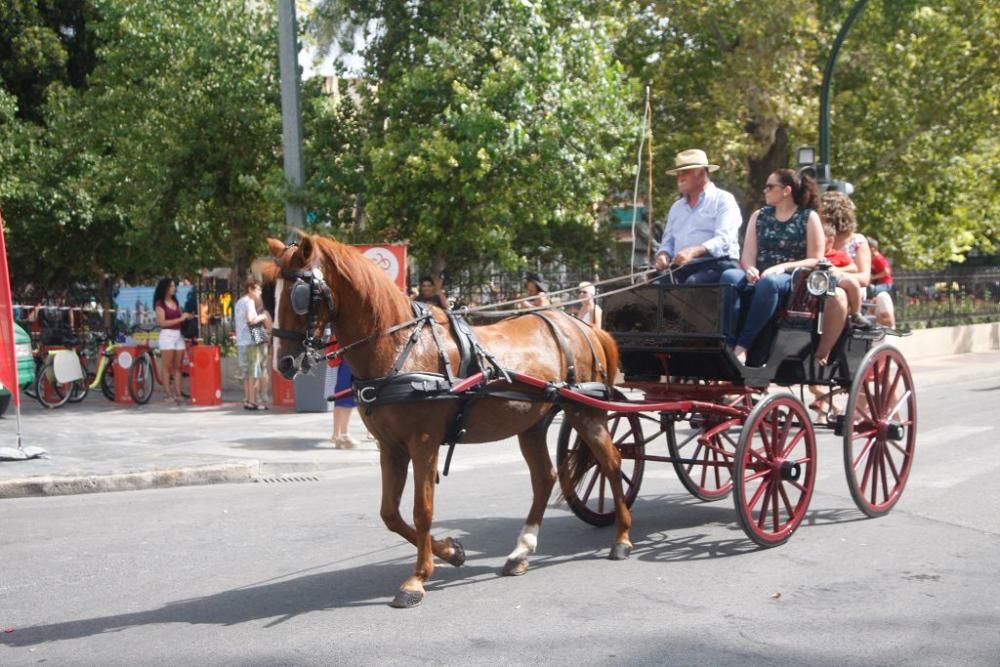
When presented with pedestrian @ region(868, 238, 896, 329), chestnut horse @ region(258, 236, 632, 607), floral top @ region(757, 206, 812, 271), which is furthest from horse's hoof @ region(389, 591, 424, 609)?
pedestrian @ region(868, 238, 896, 329)

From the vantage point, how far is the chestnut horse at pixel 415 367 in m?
5.61

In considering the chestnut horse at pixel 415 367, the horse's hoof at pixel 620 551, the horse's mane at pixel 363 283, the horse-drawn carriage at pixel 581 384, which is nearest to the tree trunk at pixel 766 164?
the horse-drawn carriage at pixel 581 384

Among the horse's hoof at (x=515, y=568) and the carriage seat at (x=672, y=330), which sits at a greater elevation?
the carriage seat at (x=672, y=330)

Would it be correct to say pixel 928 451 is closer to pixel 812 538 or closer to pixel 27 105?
pixel 812 538

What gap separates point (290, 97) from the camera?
15508 millimetres

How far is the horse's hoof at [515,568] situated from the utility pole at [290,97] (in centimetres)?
959

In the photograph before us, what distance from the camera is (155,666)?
4.90m

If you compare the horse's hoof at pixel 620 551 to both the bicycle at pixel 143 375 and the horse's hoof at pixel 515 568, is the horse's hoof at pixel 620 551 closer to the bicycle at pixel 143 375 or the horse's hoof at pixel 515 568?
the horse's hoof at pixel 515 568

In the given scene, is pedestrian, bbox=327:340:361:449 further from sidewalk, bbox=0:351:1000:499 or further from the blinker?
the blinker

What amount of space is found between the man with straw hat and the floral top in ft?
0.99

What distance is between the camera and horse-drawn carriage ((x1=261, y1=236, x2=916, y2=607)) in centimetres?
578

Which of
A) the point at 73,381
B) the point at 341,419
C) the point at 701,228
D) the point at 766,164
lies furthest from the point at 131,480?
the point at 766,164

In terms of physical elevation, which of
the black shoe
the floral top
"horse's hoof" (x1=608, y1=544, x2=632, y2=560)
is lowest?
"horse's hoof" (x1=608, y1=544, x2=632, y2=560)

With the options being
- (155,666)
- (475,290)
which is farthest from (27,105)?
(155,666)
